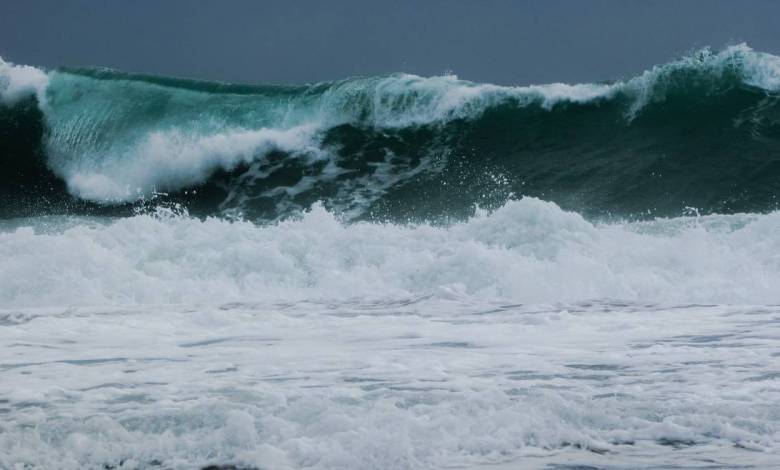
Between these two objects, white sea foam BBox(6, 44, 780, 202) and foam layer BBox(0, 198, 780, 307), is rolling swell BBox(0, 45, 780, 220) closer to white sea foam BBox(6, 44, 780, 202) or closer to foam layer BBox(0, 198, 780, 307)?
white sea foam BBox(6, 44, 780, 202)

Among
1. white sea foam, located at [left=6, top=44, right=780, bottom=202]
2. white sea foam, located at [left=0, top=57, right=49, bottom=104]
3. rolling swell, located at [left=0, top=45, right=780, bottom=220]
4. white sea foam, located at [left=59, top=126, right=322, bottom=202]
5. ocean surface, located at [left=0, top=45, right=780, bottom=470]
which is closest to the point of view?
ocean surface, located at [left=0, top=45, right=780, bottom=470]

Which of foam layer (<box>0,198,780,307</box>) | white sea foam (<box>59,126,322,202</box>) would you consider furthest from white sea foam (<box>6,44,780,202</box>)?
foam layer (<box>0,198,780,307</box>)

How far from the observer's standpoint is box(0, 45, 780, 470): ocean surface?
11.5ft

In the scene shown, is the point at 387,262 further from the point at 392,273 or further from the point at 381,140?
the point at 381,140

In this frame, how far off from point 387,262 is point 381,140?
26.0 feet

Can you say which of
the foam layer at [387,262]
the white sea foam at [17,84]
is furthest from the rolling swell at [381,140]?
the foam layer at [387,262]

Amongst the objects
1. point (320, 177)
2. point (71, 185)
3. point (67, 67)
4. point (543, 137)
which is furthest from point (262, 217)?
point (67, 67)

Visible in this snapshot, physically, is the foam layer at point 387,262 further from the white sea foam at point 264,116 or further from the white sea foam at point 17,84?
the white sea foam at point 17,84

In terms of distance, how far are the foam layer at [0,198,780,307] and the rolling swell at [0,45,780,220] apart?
4742 millimetres

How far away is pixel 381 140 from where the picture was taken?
1638 cm

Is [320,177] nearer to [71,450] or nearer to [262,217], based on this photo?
[262,217]

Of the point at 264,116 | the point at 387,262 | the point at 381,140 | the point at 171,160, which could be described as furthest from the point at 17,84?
the point at 387,262

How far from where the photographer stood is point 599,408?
368 cm

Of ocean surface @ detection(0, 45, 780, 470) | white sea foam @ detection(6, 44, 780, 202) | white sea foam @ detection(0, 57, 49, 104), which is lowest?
ocean surface @ detection(0, 45, 780, 470)
